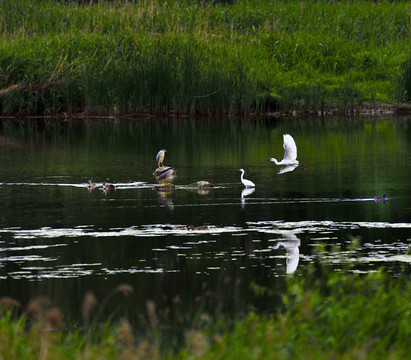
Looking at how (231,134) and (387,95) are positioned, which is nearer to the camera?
(231,134)

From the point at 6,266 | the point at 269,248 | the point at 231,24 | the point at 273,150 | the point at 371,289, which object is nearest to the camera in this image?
the point at 371,289

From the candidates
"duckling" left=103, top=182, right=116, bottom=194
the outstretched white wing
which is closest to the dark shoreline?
the outstretched white wing

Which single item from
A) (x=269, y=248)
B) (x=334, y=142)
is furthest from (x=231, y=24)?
(x=269, y=248)

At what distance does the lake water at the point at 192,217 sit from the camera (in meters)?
9.23

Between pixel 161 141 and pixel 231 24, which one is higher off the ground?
pixel 231 24

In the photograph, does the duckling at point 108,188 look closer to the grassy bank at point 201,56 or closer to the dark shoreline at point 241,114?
the grassy bank at point 201,56

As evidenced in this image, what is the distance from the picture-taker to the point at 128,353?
18.9 feet

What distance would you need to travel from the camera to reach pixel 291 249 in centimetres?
1059

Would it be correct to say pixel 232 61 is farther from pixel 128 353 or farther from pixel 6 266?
pixel 128 353

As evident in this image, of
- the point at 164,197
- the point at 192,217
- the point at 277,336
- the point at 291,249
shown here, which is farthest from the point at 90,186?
the point at 277,336

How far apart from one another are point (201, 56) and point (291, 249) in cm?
2244

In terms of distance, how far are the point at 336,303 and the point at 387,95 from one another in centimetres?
2696

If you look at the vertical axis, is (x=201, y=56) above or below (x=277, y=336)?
above

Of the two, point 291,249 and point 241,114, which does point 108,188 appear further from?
point 241,114
